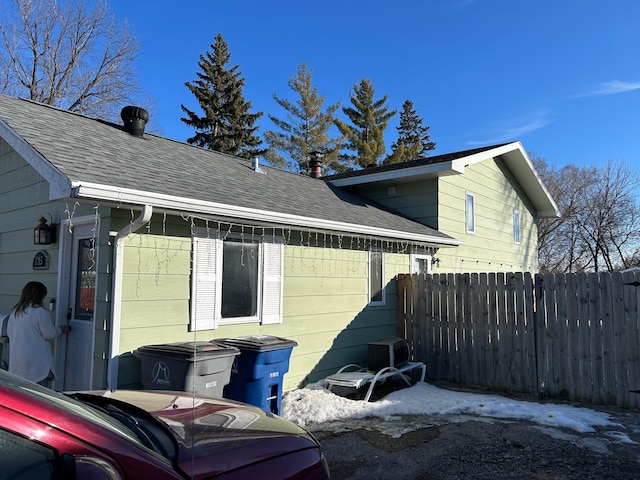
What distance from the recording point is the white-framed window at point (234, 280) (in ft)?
19.8

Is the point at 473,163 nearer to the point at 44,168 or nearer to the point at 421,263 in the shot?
the point at 421,263

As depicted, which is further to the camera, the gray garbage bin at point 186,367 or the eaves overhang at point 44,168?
the gray garbage bin at point 186,367

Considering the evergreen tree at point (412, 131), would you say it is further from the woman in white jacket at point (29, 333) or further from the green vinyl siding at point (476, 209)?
the woman in white jacket at point (29, 333)

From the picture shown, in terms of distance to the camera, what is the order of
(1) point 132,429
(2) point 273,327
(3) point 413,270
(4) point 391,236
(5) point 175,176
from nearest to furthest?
(1) point 132,429 < (5) point 175,176 < (2) point 273,327 < (4) point 391,236 < (3) point 413,270

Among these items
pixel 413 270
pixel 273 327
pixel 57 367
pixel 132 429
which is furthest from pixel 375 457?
pixel 413 270

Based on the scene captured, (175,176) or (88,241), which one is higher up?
(175,176)

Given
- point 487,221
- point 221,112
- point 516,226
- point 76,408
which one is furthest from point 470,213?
point 221,112

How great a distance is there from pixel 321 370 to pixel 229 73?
Answer: 1019 inches

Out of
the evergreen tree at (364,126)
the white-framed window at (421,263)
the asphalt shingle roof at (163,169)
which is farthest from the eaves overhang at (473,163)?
the evergreen tree at (364,126)

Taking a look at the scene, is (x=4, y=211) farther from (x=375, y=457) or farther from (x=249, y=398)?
(x=375, y=457)

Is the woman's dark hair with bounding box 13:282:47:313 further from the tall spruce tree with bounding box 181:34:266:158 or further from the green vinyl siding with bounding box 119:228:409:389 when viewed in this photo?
the tall spruce tree with bounding box 181:34:266:158

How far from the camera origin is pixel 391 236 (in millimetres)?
8594

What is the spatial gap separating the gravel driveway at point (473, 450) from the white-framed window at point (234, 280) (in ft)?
6.13

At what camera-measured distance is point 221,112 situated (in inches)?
1131
